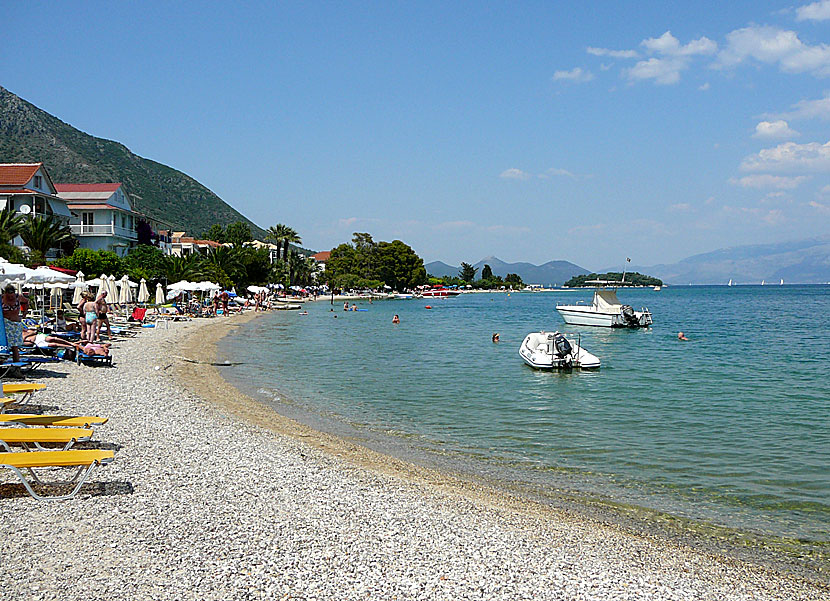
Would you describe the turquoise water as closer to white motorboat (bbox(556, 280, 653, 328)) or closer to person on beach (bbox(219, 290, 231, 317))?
white motorboat (bbox(556, 280, 653, 328))

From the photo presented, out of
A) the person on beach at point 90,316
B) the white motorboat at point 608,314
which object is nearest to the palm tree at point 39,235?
the person on beach at point 90,316

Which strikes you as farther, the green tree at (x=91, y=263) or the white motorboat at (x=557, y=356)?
the green tree at (x=91, y=263)

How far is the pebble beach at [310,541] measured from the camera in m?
5.46

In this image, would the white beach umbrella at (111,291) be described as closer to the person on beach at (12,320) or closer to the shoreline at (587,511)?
the person on beach at (12,320)

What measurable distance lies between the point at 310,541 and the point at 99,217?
184ft

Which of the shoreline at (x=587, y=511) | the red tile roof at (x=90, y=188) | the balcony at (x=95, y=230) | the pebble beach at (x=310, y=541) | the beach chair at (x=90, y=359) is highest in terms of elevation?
the red tile roof at (x=90, y=188)

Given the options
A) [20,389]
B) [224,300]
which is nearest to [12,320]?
[20,389]

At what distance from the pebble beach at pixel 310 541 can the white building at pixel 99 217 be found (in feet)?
164

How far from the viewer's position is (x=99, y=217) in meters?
55.2

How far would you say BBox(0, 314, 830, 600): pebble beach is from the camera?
17.9ft

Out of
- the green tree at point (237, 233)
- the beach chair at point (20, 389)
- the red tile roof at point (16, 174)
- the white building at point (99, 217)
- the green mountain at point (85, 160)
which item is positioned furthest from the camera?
the green mountain at point (85, 160)

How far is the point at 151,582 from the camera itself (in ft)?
17.5

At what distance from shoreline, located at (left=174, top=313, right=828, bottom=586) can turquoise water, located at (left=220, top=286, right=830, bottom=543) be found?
15.4 inches

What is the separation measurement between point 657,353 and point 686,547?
86.9 ft
